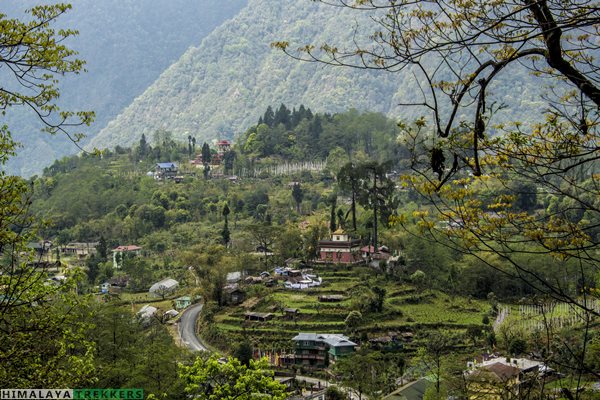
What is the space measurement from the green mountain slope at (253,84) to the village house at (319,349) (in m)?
97.6

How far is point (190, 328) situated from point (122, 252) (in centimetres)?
1736

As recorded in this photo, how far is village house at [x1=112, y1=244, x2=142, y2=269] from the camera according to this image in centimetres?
4838

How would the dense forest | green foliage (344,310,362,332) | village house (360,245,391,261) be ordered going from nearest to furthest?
green foliage (344,310,362,332) < the dense forest < village house (360,245,391,261)

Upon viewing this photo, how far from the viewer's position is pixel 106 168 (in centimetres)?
7400

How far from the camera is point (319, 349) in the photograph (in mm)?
27656

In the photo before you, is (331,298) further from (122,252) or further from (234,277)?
(122,252)

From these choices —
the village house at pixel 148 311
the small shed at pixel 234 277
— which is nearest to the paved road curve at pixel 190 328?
the village house at pixel 148 311

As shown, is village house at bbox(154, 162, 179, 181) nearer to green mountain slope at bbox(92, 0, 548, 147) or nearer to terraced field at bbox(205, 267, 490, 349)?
terraced field at bbox(205, 267, 490, 349)

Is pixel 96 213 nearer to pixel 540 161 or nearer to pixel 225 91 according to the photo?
pixel 540 161

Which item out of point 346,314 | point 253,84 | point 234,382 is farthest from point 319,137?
point 253,84

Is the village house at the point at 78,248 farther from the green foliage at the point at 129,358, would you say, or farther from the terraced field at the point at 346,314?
the green foliage at the point at 129,358

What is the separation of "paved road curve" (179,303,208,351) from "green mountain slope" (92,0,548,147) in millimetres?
90671

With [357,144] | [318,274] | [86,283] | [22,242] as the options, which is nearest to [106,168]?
[357,144]

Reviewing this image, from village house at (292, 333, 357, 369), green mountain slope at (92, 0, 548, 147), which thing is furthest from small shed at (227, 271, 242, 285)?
green mountain slope at (92, 0, 548, 147)
